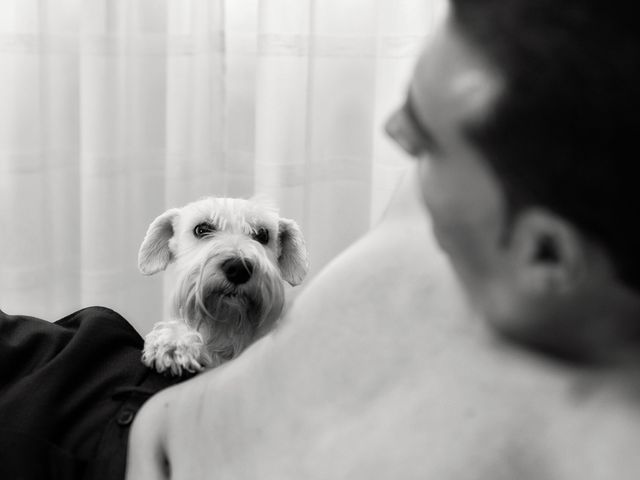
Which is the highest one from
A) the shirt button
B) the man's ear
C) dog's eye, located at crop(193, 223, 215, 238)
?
the man's ear

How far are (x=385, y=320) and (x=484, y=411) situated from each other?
0.32 feet

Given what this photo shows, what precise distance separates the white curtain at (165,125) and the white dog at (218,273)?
0.79 m

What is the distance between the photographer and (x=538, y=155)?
330 mm

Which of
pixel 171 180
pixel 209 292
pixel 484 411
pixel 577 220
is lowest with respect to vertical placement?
pixel 171 180

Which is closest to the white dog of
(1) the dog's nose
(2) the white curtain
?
(1) the dog's nose

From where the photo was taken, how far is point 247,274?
40.8 inches

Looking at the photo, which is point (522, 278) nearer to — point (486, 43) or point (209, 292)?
point (486, 43)

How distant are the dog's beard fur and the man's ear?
654 millimetres

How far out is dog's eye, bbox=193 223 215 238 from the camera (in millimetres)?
1150

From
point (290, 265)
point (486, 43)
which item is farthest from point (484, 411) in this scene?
point (290, 265)

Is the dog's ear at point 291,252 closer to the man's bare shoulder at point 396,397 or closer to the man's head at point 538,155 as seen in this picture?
the man's bare shoulder at point 396,397

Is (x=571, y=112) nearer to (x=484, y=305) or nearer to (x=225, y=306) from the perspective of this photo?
(x=484, y=305)

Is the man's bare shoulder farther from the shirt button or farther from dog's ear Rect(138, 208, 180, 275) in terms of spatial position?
dog's ear Rect(138, 208, 180, 275)

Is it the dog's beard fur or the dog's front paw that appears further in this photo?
the dog's beard fur
